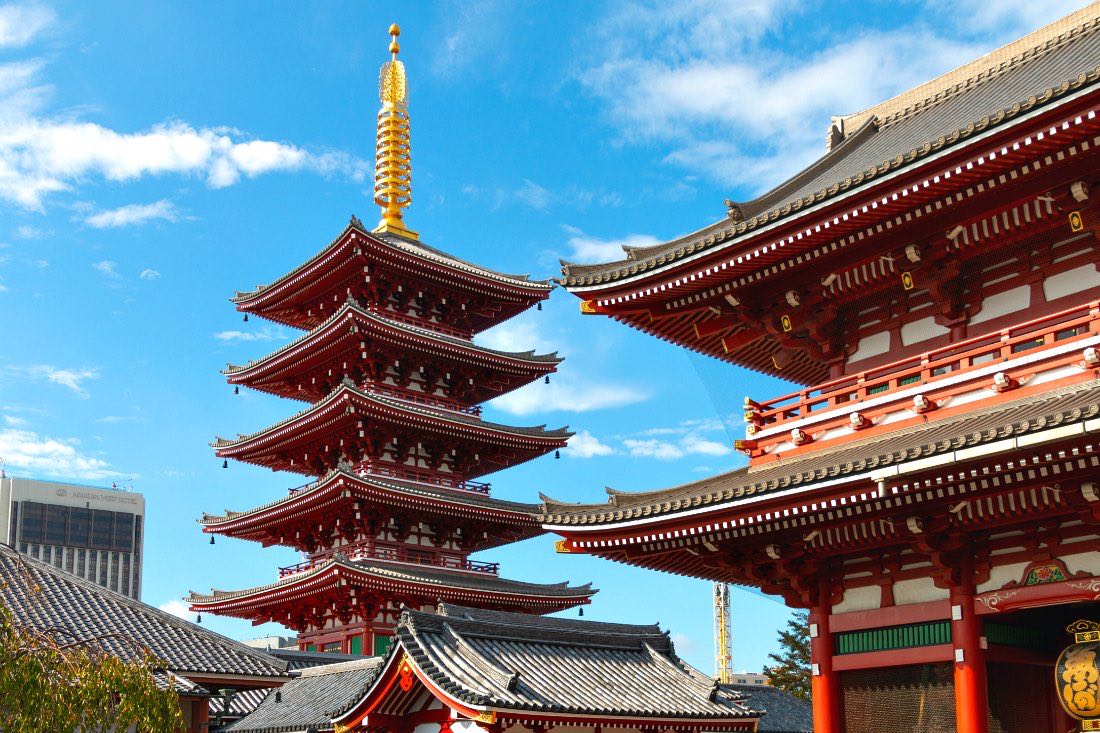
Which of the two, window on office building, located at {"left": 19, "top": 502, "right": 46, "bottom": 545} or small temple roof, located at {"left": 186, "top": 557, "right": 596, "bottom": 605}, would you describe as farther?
window on office building, located at {"left": 19, "top": 502, "right": 46, "bottom": 545}

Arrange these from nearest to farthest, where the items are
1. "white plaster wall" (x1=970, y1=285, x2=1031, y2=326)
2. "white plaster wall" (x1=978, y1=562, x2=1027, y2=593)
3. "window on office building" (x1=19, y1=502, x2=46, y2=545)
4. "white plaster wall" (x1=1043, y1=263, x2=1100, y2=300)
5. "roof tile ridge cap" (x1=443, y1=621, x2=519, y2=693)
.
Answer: "white plaster wall" (x1=978, y1=562, x2=1027, y2=593) < "white plaster wall" (x1=1043, y1=263, x2=1100, y2=300) < "white plaster wall" (x1=970, y1=285, x2=1031, y2=326) < "roof tile ridge cap" (x1=443, y1=621, x2=519, y2=693) < "window on office building" (x1=19, y1=502, x2=46, y2=545)

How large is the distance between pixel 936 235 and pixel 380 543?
91.5 feet

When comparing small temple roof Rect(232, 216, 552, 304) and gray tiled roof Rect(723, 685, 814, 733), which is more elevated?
small temple roof Rect(232, 216, 552, 304)

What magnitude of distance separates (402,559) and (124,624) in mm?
16659

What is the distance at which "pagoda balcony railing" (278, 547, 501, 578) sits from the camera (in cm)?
4038

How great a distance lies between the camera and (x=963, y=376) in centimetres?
1565

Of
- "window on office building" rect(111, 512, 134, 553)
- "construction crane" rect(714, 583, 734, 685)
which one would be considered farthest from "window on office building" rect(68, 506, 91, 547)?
"construction crane" rect(714, 583, 734, 685)

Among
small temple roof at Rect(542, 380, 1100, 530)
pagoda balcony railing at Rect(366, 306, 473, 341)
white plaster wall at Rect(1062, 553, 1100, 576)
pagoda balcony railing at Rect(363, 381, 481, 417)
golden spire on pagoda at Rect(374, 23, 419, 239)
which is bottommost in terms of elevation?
white plaster wall at Rect(1062, 553, 1100, 576)

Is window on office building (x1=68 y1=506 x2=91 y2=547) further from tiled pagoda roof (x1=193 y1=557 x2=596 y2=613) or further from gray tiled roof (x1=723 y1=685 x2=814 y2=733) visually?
gray tiled roof (x1=723 y1=685 x2=814 y2=733)

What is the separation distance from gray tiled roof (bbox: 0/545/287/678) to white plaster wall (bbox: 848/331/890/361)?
48.0 ft

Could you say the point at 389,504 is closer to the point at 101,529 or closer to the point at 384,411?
the point at 384,411

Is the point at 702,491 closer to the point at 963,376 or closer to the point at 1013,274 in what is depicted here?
the point at 963,376

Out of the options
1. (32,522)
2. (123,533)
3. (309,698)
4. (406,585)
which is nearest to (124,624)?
(309,698)

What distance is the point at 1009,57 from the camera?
20.9 metres
